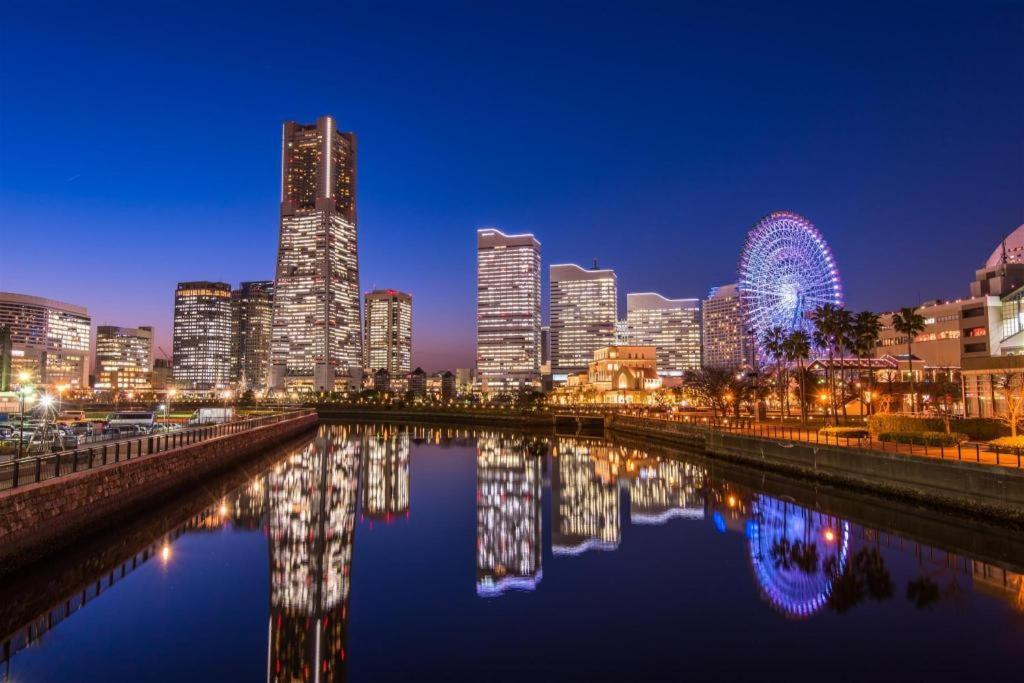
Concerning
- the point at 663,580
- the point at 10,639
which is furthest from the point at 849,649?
the point at 10,639

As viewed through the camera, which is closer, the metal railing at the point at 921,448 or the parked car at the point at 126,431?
the metal railing at the point at 921,448

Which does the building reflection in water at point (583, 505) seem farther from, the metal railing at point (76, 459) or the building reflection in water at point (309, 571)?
the metal railing at point (76, 459)

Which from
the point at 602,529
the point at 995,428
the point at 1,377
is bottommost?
the point at 602,529

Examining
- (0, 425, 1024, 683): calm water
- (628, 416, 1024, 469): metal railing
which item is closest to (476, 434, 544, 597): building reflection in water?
(0, 425, 1024, 683): calm water

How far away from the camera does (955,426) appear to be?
4672 centimetres

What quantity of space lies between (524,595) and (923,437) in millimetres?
28834

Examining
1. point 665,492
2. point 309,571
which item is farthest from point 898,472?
point 309,571

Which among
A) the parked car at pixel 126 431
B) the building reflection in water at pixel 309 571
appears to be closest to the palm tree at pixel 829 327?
the building reflection in water at pixel 309 571

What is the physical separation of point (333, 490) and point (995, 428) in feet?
149

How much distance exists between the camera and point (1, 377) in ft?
172

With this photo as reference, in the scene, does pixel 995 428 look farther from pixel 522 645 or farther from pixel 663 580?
pixel 522 645

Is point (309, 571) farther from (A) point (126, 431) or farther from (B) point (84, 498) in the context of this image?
(A) point (126, 431)

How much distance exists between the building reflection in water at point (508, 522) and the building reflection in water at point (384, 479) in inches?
212

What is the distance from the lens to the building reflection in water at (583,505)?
33469 mm
